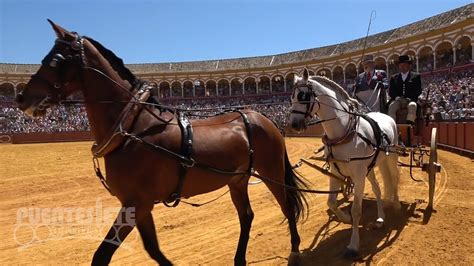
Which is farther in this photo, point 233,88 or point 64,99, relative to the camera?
point 233,88

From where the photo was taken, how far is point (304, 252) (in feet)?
16.8

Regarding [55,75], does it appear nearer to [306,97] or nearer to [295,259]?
[306,97]

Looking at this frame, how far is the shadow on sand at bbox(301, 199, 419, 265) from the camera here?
4.87 m

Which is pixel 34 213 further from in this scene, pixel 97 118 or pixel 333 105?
pixel 333 105

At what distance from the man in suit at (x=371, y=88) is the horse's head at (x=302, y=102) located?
2527 mm

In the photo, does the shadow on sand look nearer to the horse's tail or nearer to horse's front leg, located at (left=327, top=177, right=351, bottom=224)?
horse's front leg, located at (left=327, top=177, right=351, bottom=224)

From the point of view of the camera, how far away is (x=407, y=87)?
722 centimetres

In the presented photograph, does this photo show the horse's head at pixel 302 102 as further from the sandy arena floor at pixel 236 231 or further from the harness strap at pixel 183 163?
the sandy arena floor at pixel 236 231

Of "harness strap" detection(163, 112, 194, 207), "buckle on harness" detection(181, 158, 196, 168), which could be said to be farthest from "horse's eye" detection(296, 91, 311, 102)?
"buckle on harness" detection(181, 158, 196, 168)

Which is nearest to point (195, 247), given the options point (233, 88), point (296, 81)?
point (296, 81)

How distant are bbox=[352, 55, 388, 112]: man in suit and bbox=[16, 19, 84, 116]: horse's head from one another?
16.8 ft

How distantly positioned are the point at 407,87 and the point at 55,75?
599cm

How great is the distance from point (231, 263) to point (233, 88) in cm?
5689

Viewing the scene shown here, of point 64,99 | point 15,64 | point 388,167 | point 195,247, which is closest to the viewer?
point 64,99
